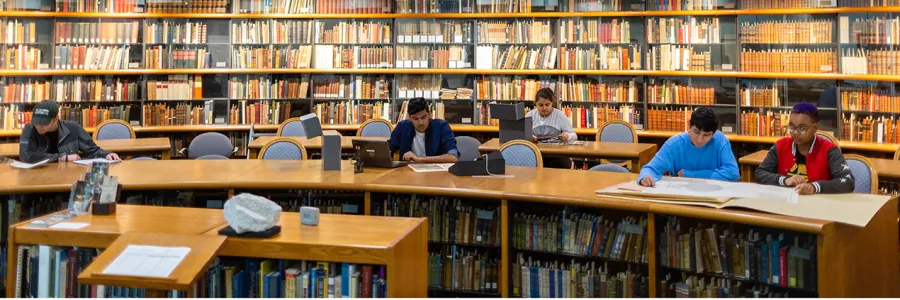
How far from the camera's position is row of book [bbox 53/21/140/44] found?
9.59 metres

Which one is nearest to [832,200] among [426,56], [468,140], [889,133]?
[468,140]

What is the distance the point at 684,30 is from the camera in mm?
9312

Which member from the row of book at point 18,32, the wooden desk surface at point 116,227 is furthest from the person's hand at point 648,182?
the row of book at point 18,32

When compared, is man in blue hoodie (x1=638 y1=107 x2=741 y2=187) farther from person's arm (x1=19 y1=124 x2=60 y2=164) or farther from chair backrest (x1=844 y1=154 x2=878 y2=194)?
person's arm (x1=19 y1=124 x2=60 y2=164)

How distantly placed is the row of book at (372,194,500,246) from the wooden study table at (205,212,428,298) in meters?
1.37

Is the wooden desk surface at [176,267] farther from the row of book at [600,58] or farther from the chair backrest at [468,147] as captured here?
the row of book at [600,58]

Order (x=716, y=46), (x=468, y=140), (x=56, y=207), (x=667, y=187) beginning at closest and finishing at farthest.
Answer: (x=667, y=187) → (x=56, y=207) → (x=468, y=140) → (x=716, y=46)

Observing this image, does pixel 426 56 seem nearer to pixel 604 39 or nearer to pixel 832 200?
pixel 604 39

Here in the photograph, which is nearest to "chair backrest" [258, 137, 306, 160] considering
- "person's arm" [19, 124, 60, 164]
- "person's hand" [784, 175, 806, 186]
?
"person's arm" [19, 124, 60, 164]

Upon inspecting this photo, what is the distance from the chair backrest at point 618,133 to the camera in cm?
802

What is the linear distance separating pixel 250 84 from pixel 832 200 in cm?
754

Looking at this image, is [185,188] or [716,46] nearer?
[185,188]

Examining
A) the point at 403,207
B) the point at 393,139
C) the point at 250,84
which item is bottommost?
the point at 403,207

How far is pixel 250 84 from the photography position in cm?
1016
